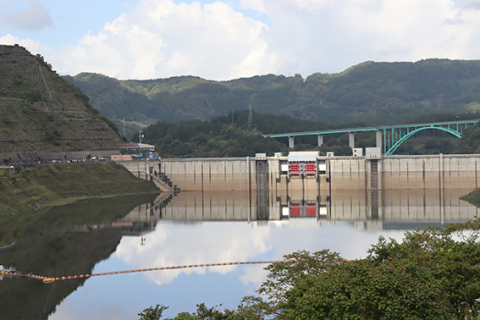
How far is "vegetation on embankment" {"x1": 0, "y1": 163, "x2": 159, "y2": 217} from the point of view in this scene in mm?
91562

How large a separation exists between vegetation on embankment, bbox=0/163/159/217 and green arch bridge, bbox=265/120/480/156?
220 ft

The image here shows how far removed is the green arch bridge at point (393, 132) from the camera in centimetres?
16125

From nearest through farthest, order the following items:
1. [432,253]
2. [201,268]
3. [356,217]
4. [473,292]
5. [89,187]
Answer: [473,292], [432,253], [201,268], [356,217], [89,187]

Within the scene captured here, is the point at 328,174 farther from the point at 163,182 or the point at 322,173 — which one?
the point at 163,182

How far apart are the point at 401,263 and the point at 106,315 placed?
19299 millimetres

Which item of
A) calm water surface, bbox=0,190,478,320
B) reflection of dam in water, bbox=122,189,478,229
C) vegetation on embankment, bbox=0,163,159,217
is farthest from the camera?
vegetation on embankment, bbox=0,163,159,217

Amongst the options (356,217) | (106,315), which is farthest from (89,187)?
(106,315)

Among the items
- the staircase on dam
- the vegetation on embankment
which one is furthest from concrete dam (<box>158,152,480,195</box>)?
the vegetation on embankment

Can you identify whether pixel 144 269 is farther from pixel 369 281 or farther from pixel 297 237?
pixel 369 281

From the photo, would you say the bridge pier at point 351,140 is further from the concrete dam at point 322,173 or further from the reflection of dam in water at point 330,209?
the reflection of dam in water at point 330,209

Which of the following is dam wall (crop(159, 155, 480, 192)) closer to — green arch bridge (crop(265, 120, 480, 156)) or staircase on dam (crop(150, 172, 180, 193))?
staircase on dam (crop(150, 172, 180, 193))

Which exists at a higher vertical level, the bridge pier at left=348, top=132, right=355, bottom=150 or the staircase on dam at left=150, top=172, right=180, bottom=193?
the bridge pier at left=348, top=132, right=355, bottom=150

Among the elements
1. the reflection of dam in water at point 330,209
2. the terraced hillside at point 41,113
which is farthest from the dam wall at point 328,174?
the terraced hillside at point 41,113

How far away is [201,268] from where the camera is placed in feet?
175
